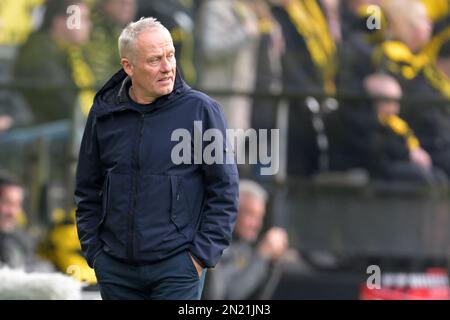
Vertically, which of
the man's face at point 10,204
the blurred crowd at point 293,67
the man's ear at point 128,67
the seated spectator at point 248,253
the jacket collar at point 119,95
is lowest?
the seated spectator at point 248,253

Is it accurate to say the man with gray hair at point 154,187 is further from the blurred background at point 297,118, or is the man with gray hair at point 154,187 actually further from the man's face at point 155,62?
the blurred background at point 297,118

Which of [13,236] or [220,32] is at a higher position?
[220,32]

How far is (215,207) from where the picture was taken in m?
5.04

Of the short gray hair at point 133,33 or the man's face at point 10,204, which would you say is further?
the man's face at point 10,204

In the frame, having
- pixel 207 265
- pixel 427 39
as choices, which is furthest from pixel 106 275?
pixel 427 39

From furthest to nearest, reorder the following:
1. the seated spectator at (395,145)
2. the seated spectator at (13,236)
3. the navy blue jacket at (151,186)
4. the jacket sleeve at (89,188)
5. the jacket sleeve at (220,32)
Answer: the seated spectator at (395,145) < the jacket sleeve at (220,32) < the seated spectator at (13,236) < the jacket sleeve at (89,188) < the navy blue jacket at (151,186)

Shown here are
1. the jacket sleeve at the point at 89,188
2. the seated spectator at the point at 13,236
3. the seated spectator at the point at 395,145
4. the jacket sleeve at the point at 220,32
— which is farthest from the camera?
the seated spectator at the point at 395,145

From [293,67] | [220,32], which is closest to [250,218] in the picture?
[293,67]

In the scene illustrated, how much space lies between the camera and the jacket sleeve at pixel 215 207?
500cm

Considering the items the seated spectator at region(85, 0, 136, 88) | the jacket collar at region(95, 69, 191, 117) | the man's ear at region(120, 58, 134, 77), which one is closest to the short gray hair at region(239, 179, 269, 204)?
the seated spectator at region(85, 0, 136, 88)

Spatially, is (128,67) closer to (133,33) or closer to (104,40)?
(133,33)

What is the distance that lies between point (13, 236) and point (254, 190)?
1.70 metres

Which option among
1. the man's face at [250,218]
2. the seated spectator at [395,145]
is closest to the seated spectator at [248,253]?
the man's face at [250,218]
